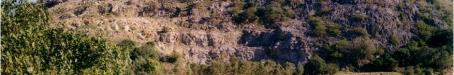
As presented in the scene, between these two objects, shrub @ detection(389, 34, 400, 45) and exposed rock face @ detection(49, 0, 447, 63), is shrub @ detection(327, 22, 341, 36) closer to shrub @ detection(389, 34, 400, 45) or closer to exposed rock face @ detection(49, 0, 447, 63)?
exposed rock face @ detection(49, 0, 447, 63)

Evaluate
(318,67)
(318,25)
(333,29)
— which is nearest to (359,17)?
(333,29)

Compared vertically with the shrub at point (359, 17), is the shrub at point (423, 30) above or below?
below

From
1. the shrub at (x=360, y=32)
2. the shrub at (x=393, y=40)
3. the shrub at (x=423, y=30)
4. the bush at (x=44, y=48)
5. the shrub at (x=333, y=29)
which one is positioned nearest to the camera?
the bush at (x=44, y=48)

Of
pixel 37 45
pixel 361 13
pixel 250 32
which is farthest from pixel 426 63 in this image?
pixel 37 45

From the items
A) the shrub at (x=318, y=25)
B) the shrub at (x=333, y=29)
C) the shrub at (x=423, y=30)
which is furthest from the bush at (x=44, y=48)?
the shrub at (x=423, y=30)

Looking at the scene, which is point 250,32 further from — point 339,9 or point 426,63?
point 426,63

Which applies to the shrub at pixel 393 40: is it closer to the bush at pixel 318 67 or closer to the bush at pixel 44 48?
the bush at pixel 318 67
